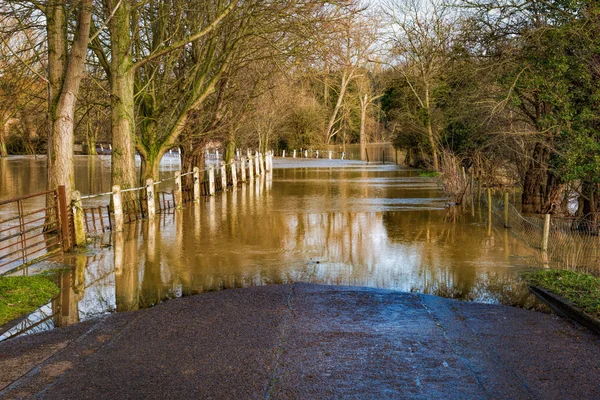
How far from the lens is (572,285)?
10031 millimetres

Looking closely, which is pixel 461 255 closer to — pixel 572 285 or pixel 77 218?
pixel 572 285

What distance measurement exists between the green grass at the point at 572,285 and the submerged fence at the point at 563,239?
1.07 metres

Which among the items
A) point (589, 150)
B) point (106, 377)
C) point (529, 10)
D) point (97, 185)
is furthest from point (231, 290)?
point (97, 185)

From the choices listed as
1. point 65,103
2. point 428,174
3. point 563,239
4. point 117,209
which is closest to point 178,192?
point 117,209

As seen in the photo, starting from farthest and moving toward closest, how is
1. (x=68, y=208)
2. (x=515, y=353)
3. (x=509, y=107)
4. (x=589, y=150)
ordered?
(x=509, y=107) → (x=589, y=150) → (x=68, y=208) → (x=515, y=353)

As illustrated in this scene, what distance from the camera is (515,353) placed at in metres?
7.10

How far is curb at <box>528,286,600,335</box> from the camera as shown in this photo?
26.5ft

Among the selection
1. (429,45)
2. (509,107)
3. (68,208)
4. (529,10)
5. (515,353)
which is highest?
(429,45)

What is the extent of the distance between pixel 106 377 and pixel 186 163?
892 inches

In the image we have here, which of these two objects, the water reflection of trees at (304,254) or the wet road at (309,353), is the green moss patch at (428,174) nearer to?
the water reflection of trees at (304,254)

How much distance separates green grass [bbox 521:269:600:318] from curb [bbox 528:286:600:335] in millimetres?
92

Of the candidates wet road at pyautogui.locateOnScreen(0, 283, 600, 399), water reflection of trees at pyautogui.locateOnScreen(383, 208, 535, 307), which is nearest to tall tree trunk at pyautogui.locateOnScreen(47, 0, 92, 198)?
wet road at pyautogui.locateOnScreen(0, 283, 600, 399)

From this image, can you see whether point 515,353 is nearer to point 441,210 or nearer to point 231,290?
point 231,290

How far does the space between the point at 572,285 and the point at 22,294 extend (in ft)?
26.5
